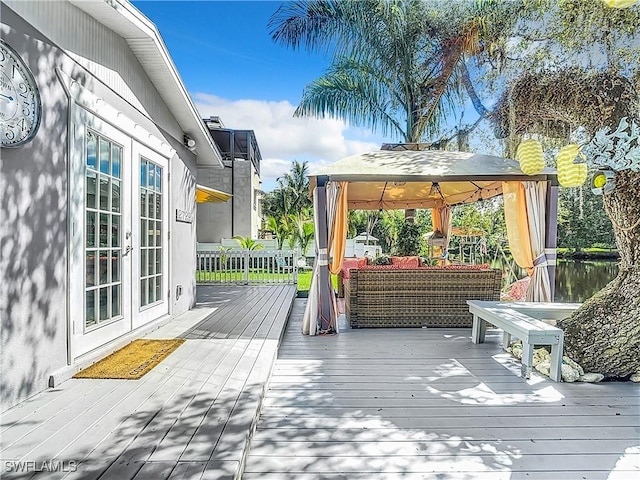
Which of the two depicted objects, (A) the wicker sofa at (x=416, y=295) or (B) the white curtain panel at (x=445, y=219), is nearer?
(A) the wicker sofa at (x=416, y=295)

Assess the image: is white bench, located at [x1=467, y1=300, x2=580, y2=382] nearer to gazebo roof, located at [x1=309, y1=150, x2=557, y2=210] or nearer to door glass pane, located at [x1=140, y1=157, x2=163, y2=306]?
gazebo roof, located at [x1=309, y1=150, x2=557, y2=210]

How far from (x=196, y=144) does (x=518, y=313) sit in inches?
218

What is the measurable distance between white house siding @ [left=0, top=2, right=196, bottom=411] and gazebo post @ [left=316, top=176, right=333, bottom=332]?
299cm

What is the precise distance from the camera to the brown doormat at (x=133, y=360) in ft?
11.0

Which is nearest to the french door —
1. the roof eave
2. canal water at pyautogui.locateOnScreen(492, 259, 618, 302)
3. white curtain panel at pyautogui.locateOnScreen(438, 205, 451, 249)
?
the roof eave

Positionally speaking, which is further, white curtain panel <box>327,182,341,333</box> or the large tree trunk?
white curtain panel <box>327,182,341,333</box>

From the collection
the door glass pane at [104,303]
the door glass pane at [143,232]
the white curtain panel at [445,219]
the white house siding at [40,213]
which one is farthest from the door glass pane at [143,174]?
the white curtain panel at [445,219]

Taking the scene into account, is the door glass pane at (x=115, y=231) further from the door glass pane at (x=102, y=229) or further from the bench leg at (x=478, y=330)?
the bench leg at (x=478, y=330)

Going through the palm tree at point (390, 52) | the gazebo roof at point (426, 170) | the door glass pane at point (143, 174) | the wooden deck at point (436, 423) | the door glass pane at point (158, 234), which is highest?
the palm tree at point (390, 52)

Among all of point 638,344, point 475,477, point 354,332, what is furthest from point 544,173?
point 475,477

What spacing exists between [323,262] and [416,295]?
61.1 inches

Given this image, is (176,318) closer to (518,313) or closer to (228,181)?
(518,313)

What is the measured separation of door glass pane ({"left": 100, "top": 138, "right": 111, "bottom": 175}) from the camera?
387 centimetres

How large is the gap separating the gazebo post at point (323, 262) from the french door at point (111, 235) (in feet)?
7.22
